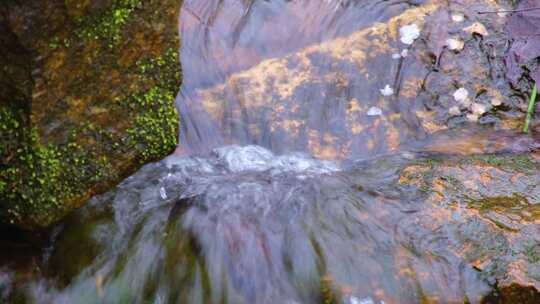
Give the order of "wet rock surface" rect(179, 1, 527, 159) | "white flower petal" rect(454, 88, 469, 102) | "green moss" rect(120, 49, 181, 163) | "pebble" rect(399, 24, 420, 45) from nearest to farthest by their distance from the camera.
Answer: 1. "green moss" rect(120, 49, 181, 163)
2. "wet rock surface" rect(179, 1, 527, 159)
3. "white flower petal" rect(454, 88, 469, 102)
4. "pebble" rect(399, 24, 420, 45)

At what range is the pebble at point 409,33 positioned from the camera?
3.91m

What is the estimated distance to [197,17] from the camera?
410 cm

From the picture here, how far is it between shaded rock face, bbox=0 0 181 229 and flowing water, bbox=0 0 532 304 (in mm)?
242

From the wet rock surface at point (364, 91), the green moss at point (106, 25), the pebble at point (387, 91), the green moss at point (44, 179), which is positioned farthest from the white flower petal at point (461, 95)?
the green moss at point (44, 179)

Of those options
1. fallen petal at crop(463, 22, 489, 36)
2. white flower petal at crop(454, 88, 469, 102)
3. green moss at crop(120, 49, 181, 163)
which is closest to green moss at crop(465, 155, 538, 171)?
white flower petal at crop(454, 88, 469, 102)

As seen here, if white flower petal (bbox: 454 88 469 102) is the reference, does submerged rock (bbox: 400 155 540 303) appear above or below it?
→ below

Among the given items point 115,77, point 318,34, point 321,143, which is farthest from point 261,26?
point 115,77

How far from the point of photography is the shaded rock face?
7.61ft

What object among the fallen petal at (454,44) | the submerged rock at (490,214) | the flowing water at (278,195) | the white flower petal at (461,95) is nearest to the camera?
the submerged rock at (490,214)

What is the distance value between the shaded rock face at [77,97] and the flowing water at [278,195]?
0.79 ft

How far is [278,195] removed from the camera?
3.02 meters

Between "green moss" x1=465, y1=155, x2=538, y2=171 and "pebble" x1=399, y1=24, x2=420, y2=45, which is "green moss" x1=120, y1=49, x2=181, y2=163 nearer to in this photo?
"green moss" x1=465, y1=155, x2=538, y2=171

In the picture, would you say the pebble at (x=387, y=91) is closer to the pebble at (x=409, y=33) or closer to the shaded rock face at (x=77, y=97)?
the pebble at (x=409, y=33)

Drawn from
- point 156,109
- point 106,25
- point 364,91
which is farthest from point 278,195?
point 106,25
